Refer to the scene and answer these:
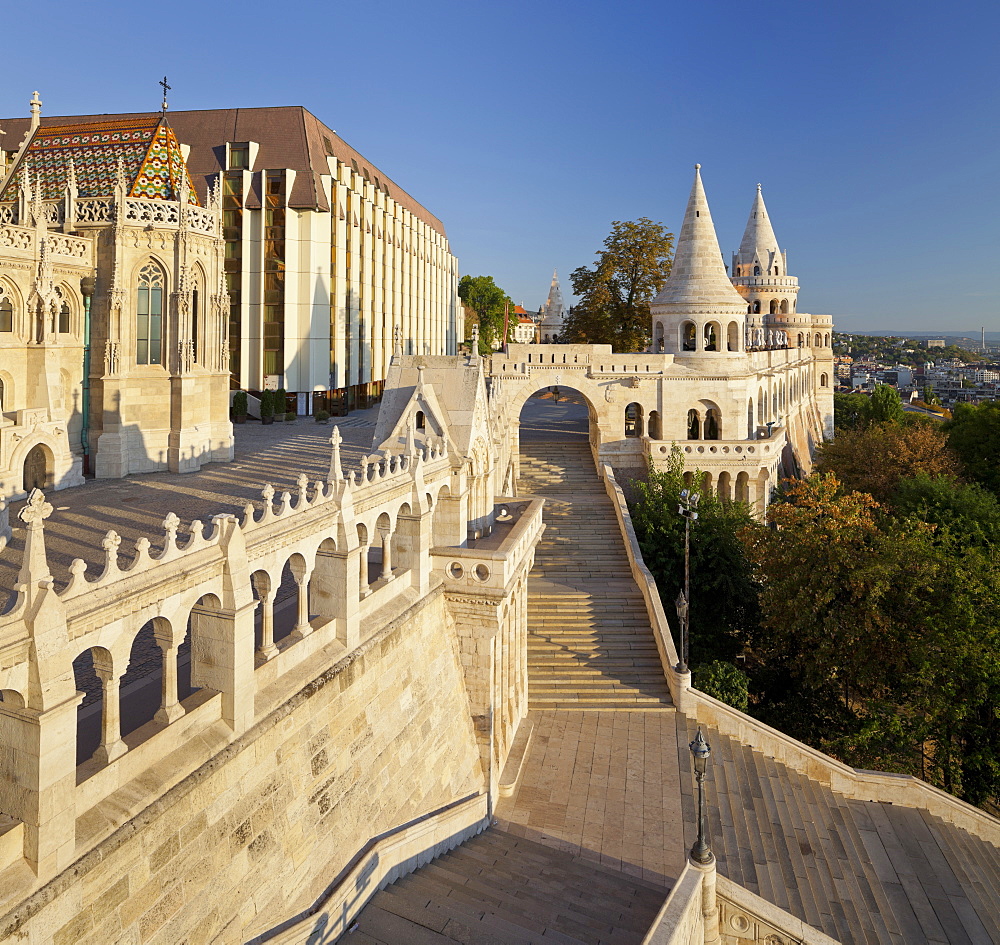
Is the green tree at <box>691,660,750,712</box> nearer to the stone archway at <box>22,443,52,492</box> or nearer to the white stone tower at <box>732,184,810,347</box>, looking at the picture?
the stone archway at <box>22,443,52,492</box>

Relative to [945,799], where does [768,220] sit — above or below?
above

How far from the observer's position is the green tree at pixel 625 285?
165ft

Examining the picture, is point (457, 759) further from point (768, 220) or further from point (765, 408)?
point (768, 220)

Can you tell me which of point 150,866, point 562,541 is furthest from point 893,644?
point 150,866

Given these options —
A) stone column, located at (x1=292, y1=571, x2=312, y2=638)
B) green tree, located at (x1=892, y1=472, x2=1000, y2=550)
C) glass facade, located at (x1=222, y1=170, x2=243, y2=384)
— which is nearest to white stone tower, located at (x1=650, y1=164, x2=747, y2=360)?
green tree, located at (x1=892, y1=472, x2=1000, y2=550)

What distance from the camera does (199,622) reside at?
991 cm

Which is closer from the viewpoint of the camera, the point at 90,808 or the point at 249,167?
the point at 90,808

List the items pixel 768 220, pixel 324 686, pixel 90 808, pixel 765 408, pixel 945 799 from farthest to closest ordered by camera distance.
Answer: pixel 768 220 → pixel 765 408 → pixel 945 799 → pixel 324 686 → pixel 90 808

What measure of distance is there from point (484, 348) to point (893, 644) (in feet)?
263

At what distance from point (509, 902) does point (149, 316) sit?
18.6 m

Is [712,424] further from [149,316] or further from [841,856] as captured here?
[149,316]

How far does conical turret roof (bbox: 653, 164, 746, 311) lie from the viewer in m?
40.7

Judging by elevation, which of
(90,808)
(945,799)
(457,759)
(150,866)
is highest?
(90,808)

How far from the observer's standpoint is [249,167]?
43188mm
